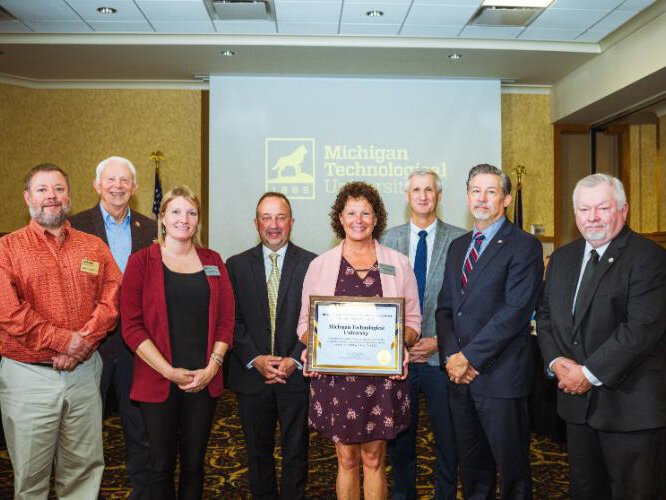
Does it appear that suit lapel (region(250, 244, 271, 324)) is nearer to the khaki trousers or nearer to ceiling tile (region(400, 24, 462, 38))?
the khaki trousers

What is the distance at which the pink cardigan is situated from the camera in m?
2.80

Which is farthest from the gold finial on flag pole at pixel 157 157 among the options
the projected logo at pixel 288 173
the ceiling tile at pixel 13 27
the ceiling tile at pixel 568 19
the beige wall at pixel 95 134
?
the ceiling tile at pixel 568 19

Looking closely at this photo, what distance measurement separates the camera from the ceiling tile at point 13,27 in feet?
19.6

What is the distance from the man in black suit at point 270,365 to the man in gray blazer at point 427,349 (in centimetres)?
56

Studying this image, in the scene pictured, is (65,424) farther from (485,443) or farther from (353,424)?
(485,443)

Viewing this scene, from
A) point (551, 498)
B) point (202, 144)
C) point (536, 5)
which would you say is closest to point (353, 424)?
point (551, 498)

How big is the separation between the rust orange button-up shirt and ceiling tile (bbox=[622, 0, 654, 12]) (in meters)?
5.03

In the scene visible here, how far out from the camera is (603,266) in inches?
98.8

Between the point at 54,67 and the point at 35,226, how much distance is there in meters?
5.31

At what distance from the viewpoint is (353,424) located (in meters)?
2.66

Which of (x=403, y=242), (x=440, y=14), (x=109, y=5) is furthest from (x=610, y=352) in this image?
(x=109, y=5)

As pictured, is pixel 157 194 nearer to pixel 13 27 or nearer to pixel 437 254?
pixel 13 27

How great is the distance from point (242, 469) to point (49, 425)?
165cm

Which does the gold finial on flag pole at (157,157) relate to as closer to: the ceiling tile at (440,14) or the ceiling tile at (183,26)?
the ceiling tile at (183,26)
